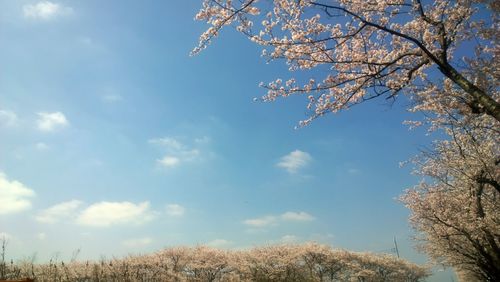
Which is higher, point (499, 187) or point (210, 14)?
point (210, 14)

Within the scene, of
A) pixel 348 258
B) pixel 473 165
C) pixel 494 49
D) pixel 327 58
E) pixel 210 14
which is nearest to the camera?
pixel 210 14

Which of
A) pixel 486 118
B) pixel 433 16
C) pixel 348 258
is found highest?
pixel 433 16

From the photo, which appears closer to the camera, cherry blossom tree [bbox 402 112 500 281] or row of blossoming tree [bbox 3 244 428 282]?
cherry blossom tree [bbox 402 112 500 281]

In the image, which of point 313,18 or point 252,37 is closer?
point 252,37

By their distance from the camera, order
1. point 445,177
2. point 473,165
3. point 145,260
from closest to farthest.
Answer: point 473,165, point 445,177, point 145,260

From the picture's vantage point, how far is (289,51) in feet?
30.2

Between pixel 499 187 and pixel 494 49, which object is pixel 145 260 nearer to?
pixel 499 187

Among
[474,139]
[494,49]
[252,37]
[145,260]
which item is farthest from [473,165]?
[145,260]

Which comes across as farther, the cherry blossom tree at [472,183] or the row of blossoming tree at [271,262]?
the row of blossoming tree at [271,262]

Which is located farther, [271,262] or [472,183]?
[271,262]

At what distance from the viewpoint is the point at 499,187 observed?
43.4ft

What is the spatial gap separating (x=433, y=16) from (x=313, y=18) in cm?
282

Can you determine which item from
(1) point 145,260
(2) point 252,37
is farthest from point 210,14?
(1) point 145,260

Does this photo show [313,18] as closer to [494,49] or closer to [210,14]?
[210,14]
